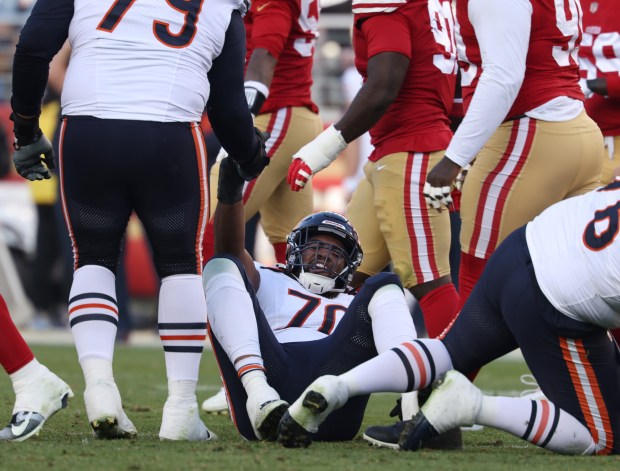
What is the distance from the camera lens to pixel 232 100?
14.3 ft

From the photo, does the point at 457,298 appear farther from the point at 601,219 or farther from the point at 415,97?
the point at 601,219

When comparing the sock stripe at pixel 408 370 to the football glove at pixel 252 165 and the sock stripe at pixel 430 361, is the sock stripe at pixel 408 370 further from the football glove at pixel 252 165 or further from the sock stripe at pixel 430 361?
the football glove at pixel 252 165

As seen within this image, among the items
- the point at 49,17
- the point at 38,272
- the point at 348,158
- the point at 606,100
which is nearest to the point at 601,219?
the point at 49,17

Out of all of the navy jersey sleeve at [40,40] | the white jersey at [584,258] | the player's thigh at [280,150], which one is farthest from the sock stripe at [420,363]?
the player's thigh at [280,150]

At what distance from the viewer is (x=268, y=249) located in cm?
1208

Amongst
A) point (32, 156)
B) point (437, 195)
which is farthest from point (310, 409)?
point (32, 156)

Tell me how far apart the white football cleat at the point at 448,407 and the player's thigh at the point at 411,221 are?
1412 millimetres

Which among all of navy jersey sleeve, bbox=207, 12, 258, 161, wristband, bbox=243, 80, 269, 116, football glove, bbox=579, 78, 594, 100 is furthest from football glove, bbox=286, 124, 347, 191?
football glove, bbox=579, 78, 594, 100

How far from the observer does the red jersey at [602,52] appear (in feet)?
18.7

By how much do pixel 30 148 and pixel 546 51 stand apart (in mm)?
1981

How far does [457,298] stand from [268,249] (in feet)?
23.7

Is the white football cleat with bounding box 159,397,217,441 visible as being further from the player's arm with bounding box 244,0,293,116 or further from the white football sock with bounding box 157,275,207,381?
the player's arm with bounding box 244,0,293,116

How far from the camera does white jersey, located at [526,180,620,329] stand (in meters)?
3.52

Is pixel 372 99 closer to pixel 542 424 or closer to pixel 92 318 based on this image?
pixel 92 318
